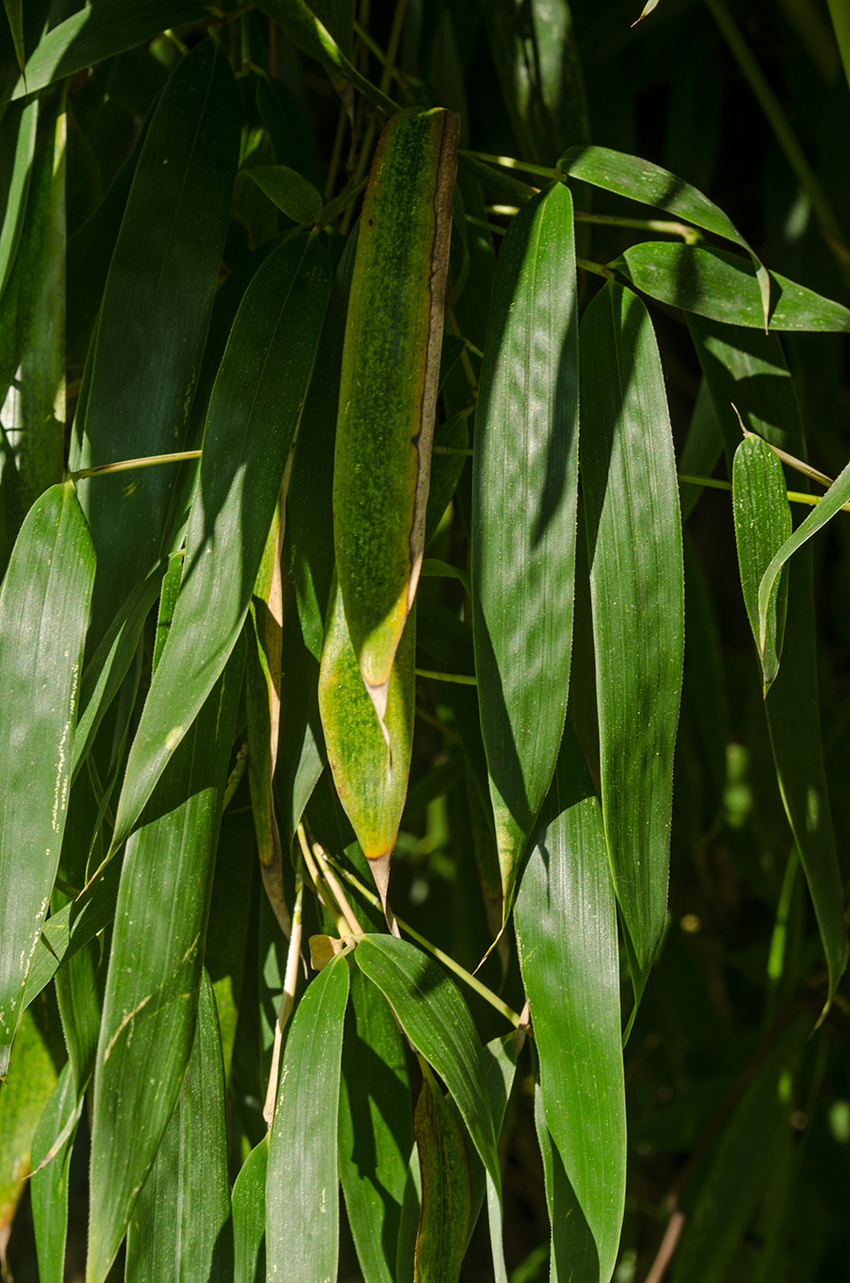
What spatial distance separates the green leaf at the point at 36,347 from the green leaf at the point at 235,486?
0.10 m

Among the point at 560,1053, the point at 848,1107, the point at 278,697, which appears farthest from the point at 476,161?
the point at 848,1107

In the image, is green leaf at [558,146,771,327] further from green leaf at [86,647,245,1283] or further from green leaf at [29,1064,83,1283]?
green leaf at [29,1064,83,1283]

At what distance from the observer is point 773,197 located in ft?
2.29

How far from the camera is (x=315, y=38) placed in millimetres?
340

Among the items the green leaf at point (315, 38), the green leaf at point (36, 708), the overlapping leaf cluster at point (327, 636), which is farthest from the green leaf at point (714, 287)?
the green leaf at point (36, 708)

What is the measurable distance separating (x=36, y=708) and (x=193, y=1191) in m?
0.17

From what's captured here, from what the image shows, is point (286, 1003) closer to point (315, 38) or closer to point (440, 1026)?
point (440, 1026)

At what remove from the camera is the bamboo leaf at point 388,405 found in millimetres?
271

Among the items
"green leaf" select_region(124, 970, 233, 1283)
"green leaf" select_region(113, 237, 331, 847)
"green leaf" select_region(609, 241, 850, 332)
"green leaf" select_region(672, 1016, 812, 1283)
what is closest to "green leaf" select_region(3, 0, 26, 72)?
"green leaf" select_region(113, 237, 331, 847)

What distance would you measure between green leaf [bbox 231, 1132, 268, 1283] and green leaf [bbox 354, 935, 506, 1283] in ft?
0.26

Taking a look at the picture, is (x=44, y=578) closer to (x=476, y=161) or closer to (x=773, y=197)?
(x=476, y=161)

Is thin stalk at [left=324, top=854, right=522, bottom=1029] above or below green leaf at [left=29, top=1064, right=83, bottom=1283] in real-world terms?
above

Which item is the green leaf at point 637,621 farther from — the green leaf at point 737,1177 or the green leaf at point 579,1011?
the green leaf at point 737,1177

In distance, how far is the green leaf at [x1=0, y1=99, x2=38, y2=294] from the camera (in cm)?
38
